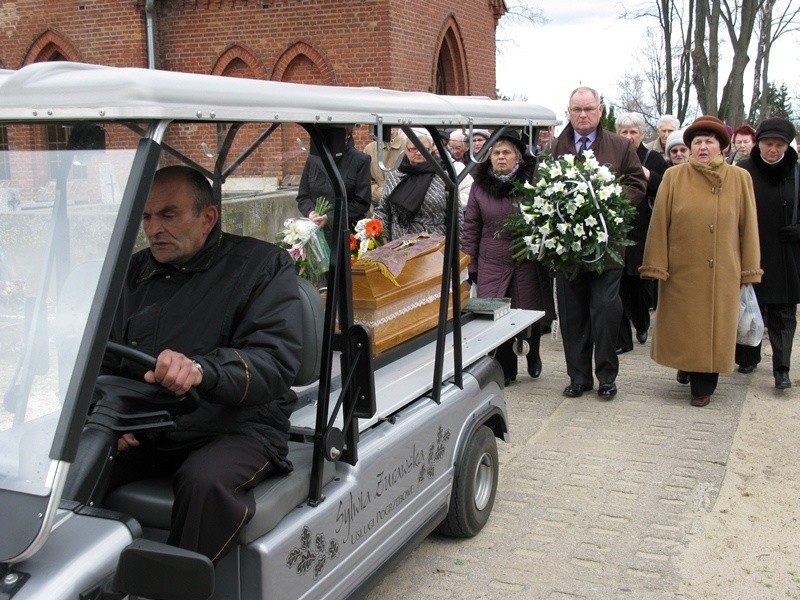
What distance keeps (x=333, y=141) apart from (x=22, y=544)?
1.67 metres

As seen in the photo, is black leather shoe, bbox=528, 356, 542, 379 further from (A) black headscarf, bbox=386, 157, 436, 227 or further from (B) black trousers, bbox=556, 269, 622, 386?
(A) black headscarf, bbox=386, 157, 436, 227

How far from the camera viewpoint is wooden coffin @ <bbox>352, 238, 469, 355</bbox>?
185 inches

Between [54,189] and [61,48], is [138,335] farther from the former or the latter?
[61,48]

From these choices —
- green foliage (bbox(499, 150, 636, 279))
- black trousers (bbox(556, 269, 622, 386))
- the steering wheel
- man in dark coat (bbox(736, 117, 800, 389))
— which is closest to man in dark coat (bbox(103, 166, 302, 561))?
the steering wheel

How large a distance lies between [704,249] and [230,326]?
4.82 meters

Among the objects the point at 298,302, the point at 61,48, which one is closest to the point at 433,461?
the point at 298,302

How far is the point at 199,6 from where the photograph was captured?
1933 cm

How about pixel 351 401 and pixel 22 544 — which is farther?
pixel 351 401

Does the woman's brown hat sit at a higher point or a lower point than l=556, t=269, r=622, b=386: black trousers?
higher

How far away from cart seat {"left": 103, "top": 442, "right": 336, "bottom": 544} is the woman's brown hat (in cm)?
479

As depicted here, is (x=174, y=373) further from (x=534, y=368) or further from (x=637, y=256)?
(x=637, y=256)

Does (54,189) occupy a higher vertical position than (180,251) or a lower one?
higher

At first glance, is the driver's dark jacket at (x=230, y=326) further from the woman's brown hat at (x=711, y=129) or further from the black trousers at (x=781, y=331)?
the black trousers at (x=781, y=331)

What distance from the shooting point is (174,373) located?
2746 millimetres
